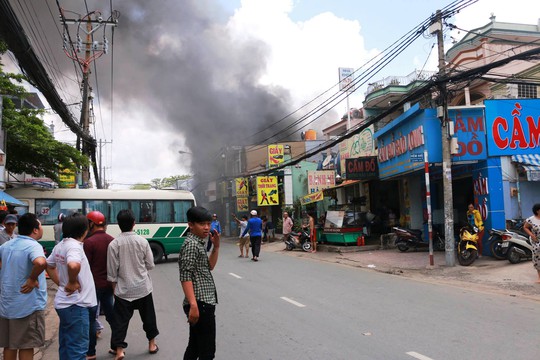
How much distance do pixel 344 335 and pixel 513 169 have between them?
9844mm

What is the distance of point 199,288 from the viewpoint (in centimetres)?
348

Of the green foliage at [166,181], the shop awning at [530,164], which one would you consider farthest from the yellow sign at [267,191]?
the green foliage at [166,181]

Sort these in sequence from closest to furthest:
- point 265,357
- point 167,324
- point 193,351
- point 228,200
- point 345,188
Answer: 1. point 193,351
2. point 265,357
3. point 167,324
4. point 345,188
5. point 228,200

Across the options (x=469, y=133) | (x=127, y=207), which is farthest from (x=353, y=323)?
(x=127, y=207)

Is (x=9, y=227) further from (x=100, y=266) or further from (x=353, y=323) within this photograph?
(x=353, y=323)

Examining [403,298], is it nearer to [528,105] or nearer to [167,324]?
[167,324]

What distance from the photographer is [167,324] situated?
6.43 meters

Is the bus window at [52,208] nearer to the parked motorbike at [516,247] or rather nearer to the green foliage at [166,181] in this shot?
the parked motorbike at [516,247]

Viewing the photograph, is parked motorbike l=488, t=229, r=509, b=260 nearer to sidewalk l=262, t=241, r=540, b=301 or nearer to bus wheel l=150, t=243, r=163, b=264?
sidewalk l=262, t=241, r=540, b=301

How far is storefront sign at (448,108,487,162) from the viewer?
12625 millimetres

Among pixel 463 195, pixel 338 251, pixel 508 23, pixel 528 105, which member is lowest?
pixel 338 251

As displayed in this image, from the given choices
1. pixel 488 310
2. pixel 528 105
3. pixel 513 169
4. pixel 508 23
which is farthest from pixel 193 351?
pixel 508 23

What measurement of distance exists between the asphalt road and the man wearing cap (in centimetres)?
162

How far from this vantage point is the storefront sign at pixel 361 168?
17688 millimetres
